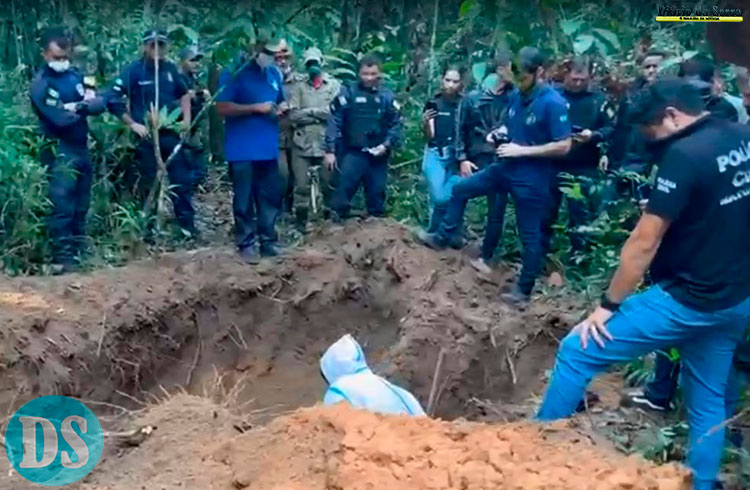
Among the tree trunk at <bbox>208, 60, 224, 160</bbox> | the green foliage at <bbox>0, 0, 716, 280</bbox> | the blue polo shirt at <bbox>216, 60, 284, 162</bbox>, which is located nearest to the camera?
the green foliage at <bbox>0, 0, 716, 280</bbox>

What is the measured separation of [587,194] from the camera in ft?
25.1

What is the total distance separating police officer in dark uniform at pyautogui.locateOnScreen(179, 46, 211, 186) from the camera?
8.84 metres

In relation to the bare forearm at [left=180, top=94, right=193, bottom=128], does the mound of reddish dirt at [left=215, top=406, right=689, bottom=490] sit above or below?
below

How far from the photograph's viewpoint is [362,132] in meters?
8.64

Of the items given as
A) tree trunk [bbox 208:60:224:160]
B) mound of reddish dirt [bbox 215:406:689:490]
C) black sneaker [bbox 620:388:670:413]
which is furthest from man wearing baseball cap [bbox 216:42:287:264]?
mound of reddish dirt [bbox 215:406:689:490]

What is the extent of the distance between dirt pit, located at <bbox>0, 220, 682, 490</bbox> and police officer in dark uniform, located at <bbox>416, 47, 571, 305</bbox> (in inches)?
18.5

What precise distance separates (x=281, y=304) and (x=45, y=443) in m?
2.84

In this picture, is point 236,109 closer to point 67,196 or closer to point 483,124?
point 67,196

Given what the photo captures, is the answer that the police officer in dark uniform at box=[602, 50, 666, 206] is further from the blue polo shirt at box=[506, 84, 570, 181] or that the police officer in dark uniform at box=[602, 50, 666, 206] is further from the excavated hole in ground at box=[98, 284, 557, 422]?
the excavated hole in ground at box=[98, 284, 557, 422]

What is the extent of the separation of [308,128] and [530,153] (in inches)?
105

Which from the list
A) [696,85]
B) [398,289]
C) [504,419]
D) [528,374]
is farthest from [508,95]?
[696,85]

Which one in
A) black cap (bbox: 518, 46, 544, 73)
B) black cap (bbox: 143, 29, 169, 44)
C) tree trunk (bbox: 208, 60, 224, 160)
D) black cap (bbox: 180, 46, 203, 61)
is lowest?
tree trunk (bbox: 208, 60, 224, 160)

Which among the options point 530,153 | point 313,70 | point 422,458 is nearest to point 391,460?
point 422,458

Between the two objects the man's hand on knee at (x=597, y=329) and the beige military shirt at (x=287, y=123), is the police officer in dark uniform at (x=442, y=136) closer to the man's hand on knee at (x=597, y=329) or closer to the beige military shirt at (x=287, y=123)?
the beige military shirt at (x=287, y=123)
